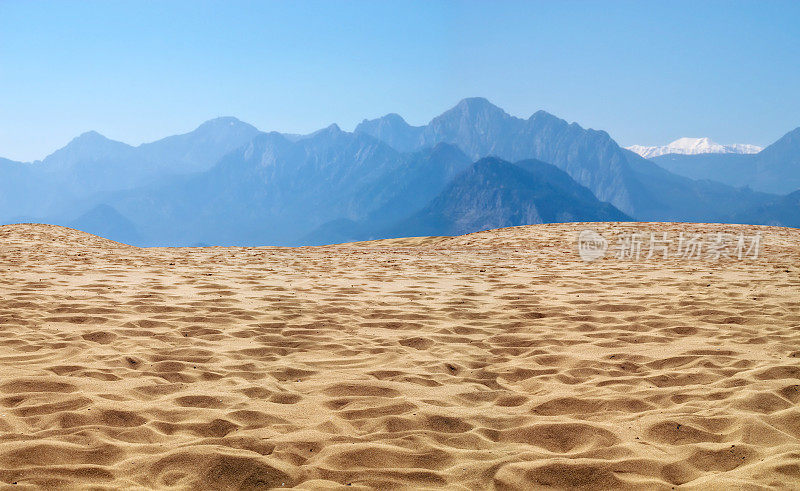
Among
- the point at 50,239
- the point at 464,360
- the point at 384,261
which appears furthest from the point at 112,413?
the point at 50,239

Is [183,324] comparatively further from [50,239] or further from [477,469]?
[50,239]

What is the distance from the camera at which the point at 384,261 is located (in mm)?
14273

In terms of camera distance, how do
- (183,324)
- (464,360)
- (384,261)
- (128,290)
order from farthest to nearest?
(384,261), (128,290), (183,324), (464,360)

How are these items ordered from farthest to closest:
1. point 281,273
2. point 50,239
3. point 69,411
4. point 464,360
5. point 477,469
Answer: point 50,239 → point 281,273 → point 464,360 → point 69,411 → point 477,469

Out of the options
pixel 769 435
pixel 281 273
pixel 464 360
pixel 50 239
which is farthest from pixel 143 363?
pixel 50 239

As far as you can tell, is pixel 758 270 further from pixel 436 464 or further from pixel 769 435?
pixel 436 464

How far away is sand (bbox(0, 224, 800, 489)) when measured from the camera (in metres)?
3.42

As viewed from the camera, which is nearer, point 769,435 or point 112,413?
point 769,435

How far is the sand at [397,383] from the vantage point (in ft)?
11.2

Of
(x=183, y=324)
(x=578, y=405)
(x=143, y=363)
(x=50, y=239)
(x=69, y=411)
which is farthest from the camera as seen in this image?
(x=50, y=239)

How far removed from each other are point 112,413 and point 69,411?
0.30m

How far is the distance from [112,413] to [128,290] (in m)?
5.10

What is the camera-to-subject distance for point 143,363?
17.6ft

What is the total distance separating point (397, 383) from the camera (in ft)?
16.3
